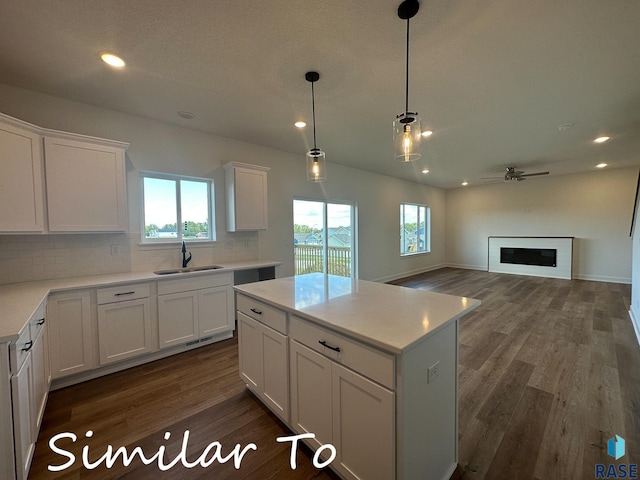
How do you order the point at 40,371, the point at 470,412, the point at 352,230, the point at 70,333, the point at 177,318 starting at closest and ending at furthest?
the point at 40,371, the point at 470,412, the point at 70,333, the point at 177,318, the point at 352,230

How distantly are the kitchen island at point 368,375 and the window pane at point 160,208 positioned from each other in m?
2.16

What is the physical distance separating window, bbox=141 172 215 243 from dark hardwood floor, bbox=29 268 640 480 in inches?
58.8

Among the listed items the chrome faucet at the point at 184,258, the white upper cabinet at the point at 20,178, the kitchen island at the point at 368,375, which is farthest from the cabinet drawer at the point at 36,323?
the chrome faucet at the point at 184,258

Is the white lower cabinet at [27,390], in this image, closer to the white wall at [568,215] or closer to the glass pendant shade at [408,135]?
the glass pendant shade at [408,135]

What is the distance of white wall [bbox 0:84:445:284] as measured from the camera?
8.16ft

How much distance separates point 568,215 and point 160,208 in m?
8.98

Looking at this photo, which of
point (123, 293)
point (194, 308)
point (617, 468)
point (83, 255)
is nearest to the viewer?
point (617, 468)

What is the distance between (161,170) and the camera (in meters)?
3.23

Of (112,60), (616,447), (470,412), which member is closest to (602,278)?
(616,447)

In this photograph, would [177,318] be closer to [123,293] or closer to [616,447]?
[123,293]

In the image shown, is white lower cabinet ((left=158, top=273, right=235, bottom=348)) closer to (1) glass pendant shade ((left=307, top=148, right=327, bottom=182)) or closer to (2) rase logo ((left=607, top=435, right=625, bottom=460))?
(1) glass pendant shade ((left=307, top=148, right=327, bottom=182))

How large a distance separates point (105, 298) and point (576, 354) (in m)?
4.78

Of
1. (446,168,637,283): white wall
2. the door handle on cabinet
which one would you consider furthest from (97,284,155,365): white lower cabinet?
(446,168,637,283): white wall

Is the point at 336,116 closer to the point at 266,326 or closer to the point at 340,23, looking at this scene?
the point at 340,23
